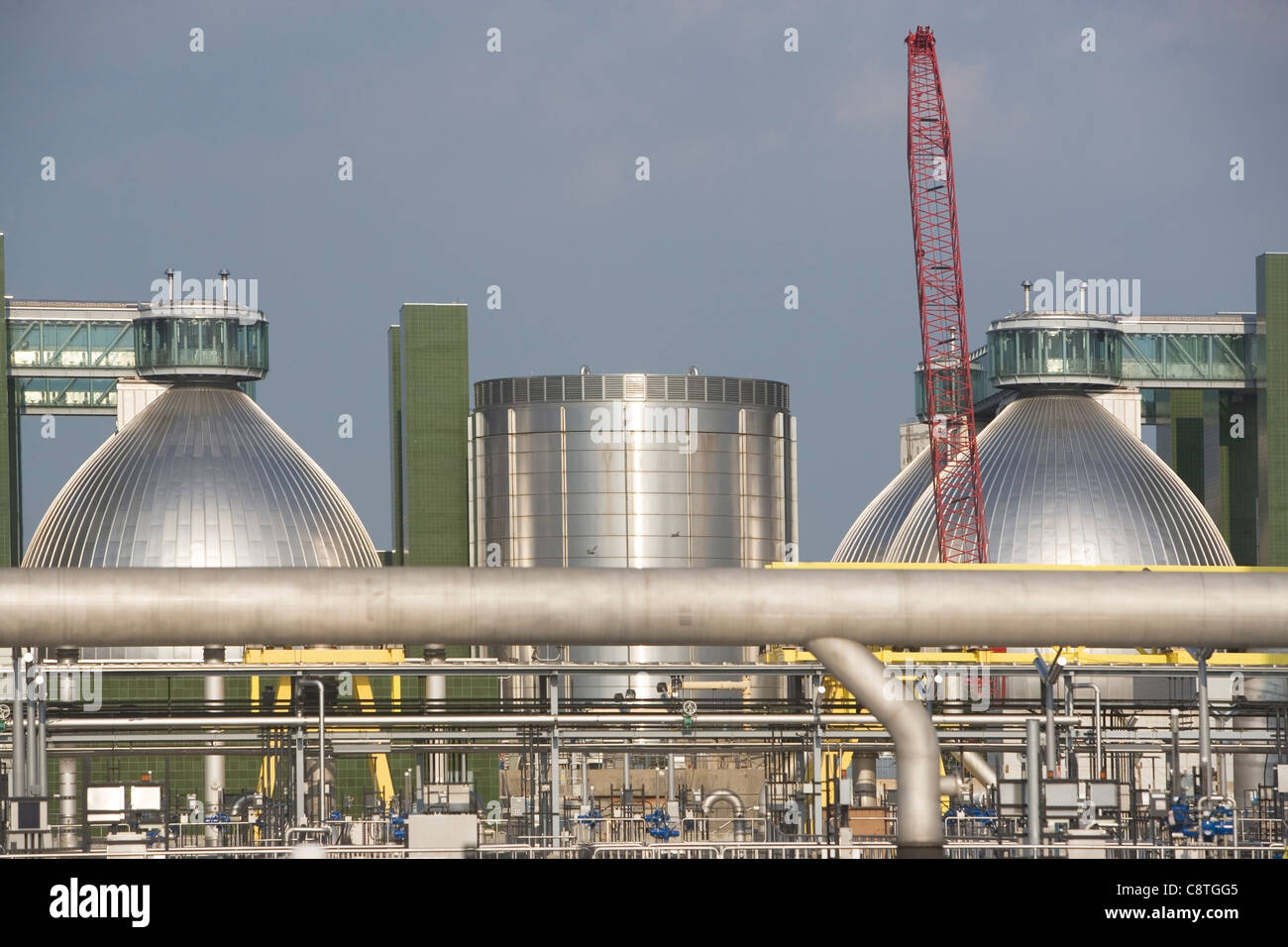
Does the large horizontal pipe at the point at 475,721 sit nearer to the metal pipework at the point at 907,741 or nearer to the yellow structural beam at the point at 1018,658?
the metal pipework at the point at 907,741

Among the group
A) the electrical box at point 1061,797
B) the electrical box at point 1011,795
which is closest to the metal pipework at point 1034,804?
the electrical box at point 1061,797

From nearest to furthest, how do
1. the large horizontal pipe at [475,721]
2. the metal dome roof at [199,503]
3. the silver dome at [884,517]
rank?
the large horizontal pipe at [475,721] < the metal dome roof at [199,503] < the silver dome at [884,517]

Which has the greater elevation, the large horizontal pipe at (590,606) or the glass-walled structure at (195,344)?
the glass-walled structure at (195,344)

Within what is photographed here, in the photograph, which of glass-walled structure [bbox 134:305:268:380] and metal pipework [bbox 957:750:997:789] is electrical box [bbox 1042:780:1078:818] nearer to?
metal pipework [bbox 957:750:997:789]

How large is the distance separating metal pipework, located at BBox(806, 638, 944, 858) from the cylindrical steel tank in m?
64.4

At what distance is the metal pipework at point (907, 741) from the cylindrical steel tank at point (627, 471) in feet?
211

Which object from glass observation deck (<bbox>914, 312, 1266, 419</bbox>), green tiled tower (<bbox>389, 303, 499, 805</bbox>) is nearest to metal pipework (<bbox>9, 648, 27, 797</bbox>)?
green tiled tower (<bbox>389, 303, 499, 805</bbox>)

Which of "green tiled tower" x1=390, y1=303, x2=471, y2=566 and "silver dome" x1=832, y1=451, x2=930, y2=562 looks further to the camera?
"silver dome" x1=832, y1=451, x2=930, y2=562

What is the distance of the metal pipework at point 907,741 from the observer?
37469 mm

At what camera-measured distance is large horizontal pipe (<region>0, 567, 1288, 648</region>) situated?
37.7 metres

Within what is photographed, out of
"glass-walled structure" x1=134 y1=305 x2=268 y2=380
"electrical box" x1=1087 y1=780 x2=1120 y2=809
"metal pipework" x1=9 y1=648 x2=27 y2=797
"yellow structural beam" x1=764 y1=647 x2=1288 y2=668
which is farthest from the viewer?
"glass-walled structure" x1=134 y1=305 x2=268 y2=380

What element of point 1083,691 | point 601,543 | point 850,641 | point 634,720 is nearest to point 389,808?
point 634,720

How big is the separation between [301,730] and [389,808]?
20.3m
